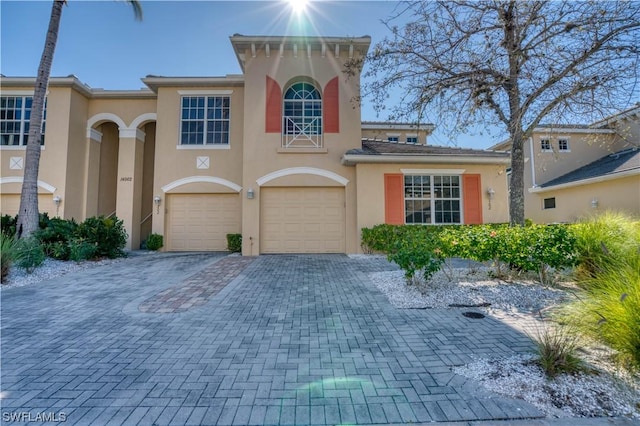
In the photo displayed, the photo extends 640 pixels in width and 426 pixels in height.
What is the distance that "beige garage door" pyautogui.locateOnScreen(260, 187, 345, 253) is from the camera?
11461mm

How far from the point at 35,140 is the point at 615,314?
44.2 feet

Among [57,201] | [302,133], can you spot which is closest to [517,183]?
[302,133]

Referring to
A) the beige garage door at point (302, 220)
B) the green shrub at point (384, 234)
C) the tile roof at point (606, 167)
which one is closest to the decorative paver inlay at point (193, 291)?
the beige garage door at point (302, 220)

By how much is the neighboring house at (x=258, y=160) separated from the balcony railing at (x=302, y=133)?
0.04 metres

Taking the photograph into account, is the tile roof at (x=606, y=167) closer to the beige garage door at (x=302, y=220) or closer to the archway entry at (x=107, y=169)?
the beige garage door at (x=302, y=220)

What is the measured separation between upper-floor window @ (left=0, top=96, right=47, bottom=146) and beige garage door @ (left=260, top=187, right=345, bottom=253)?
10609mm

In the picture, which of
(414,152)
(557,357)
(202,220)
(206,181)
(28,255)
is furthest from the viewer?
(202,220)

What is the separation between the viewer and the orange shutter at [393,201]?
1122cm

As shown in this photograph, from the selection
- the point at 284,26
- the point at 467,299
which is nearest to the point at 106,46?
the point at 284,26

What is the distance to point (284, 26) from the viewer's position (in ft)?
36.9

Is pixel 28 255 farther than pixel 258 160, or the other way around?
pixel 258 160

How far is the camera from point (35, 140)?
350 inches

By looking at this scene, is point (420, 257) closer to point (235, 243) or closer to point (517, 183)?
point (517, 183)

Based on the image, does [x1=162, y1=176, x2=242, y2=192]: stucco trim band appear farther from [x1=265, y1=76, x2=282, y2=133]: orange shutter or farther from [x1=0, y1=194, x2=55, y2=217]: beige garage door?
[x1=0, y1=194, x2=55, y2=217]: beige garage door
